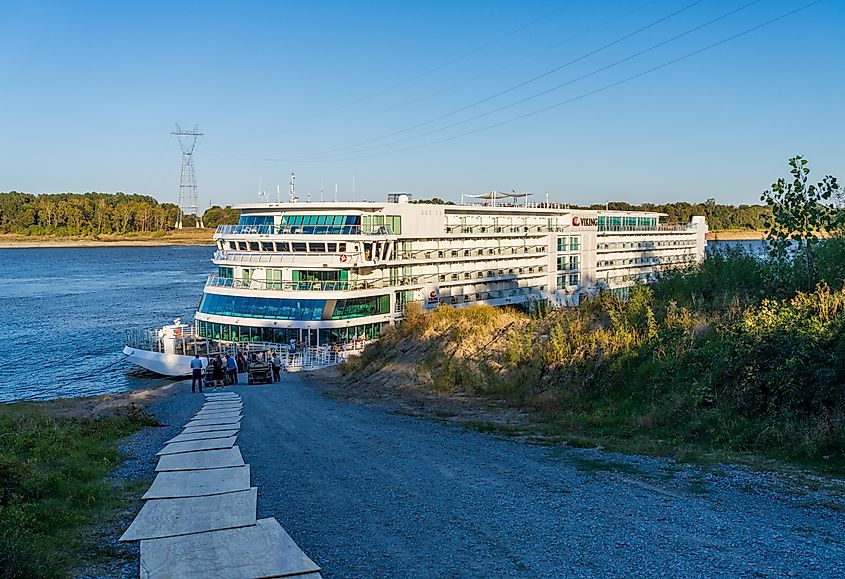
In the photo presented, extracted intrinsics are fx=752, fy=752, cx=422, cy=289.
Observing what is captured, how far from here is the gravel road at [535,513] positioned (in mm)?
7344

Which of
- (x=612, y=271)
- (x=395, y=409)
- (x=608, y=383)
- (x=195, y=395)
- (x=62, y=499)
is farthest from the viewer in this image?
(x=612, y=271)

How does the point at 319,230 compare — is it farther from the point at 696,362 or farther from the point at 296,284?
the point at 696,362

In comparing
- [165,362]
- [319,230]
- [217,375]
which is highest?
[319,230]

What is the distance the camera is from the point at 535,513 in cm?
898

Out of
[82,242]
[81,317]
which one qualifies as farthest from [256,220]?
[82,242]

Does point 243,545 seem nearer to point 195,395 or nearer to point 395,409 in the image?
point 395,409

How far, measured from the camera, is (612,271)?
7031 centimetres

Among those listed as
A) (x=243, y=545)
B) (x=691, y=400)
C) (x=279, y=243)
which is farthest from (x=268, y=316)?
(x=243, y=545)

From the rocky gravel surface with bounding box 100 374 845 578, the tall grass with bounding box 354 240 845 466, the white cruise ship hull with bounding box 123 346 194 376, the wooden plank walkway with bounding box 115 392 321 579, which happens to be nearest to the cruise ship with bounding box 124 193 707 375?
the white cruise ship hull with bounding box 123 346 194 376

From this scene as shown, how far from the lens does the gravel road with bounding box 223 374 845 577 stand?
24.1 ft

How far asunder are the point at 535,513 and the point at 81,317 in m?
63.0

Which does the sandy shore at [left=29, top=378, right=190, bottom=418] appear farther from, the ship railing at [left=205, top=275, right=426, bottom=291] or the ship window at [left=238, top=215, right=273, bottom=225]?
the ship window at [left=238, top=215, right=273, bottom=225]

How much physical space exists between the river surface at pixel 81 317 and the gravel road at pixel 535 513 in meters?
13.8

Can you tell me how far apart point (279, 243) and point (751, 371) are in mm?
34151
